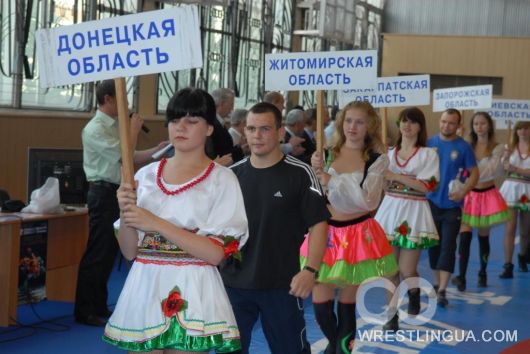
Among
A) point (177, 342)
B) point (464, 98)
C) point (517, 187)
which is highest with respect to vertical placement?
point (464, 98)

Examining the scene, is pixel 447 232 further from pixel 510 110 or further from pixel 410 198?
pixel 510 110

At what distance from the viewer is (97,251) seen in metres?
6.15

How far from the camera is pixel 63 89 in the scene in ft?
31.1

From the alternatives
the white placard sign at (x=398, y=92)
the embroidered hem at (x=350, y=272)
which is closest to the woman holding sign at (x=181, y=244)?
the embroidered hem at (x=350, y=272)

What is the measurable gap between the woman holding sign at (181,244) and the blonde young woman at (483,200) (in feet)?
18.0

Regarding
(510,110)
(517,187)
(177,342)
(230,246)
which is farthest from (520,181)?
(177,342)

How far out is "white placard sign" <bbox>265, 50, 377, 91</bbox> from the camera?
5.33m

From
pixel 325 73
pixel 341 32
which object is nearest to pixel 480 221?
pixel 325 73

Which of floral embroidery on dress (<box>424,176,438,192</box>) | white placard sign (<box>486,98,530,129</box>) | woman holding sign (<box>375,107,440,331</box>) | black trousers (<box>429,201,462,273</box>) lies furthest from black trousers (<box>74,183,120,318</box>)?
white placard sign (<box>486,98,530,129</box>)

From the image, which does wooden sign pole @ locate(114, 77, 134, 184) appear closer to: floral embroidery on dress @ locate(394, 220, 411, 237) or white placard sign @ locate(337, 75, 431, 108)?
floral embroidery on dress @ locate(394, 220, 411, 237)

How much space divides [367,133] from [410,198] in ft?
5.17

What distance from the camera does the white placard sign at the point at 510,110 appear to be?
9.99 m

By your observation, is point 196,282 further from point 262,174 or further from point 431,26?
point 431,26

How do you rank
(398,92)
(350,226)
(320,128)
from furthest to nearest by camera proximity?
(398,92) → (350,226) → (320,128)
